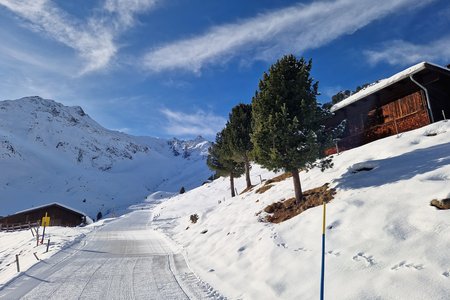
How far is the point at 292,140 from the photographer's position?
1574cm

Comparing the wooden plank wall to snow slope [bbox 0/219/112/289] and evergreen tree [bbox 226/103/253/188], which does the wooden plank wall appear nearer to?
evergreen tree [bbox 226/103/253/188]

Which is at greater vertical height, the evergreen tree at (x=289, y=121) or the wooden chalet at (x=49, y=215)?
the evergreen tree at (x=289, y=121)

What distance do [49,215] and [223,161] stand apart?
41222 millimetres

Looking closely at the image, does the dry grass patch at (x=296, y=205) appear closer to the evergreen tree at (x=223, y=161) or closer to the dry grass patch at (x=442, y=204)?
the dry grass patch at (x=442, y=204)

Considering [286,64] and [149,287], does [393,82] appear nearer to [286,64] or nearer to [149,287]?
[286,64]

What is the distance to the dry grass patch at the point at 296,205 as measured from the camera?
14.2 metres

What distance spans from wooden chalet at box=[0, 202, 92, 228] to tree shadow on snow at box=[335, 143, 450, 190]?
59.3 meters

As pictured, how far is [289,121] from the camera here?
1600cm

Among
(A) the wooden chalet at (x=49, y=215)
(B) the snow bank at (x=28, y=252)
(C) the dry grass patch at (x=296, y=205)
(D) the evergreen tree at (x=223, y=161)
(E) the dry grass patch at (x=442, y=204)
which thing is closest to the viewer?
(E) the dry grass patch at (x=442, y=204)

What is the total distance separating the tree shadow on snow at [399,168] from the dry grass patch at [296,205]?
0.80 m

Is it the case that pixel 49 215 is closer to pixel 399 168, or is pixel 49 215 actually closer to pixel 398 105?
pixel 398 105

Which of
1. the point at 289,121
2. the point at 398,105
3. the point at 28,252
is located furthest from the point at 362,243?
the point at 28,252

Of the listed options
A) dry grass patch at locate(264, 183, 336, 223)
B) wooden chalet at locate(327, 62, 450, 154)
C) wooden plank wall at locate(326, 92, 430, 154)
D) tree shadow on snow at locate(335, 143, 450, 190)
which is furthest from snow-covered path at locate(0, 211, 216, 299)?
wooden chalet at locate(327, 62, 450, 154)

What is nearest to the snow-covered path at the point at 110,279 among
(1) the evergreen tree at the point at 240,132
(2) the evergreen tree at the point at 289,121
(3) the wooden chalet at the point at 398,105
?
(2) the evergreen tree at the point at 289,121
